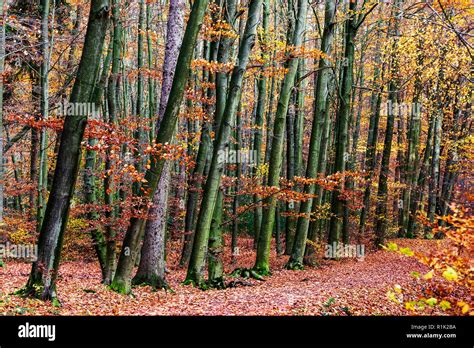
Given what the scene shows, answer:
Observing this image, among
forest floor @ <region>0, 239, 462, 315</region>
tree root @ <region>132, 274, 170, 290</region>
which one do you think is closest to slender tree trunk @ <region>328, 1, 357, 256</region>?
forest floor @ <region>0, 239, 462, 315</region>

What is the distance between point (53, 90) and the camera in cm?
1945

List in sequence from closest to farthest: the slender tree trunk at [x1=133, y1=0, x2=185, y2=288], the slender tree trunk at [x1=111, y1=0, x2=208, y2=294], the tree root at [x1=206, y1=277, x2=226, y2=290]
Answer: the slender tree trunk at [x1=111, y1=0, x2=208, y2=294] → the slender tree trunk at [x1=133, y1=0, x2=185, y2=288] → the tree root at [x1=206, y1=277, x2=226, y2=290]

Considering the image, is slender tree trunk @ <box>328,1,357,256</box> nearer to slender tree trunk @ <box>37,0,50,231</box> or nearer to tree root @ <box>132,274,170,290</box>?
tree root @ <box>132,274,170,290</box>

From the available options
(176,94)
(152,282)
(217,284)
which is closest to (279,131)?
(217,284)

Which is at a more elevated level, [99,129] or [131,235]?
[99,129]

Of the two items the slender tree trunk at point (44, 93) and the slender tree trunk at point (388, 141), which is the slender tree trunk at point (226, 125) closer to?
the slender tree trunk at point (44, 93)

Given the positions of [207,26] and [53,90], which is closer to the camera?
[207,26]

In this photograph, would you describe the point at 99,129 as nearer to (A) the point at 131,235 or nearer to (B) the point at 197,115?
(A) the point at 131,235

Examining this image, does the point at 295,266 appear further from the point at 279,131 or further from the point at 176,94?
the point at 176,94

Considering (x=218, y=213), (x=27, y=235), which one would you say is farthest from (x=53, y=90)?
(x=218, y=213)
